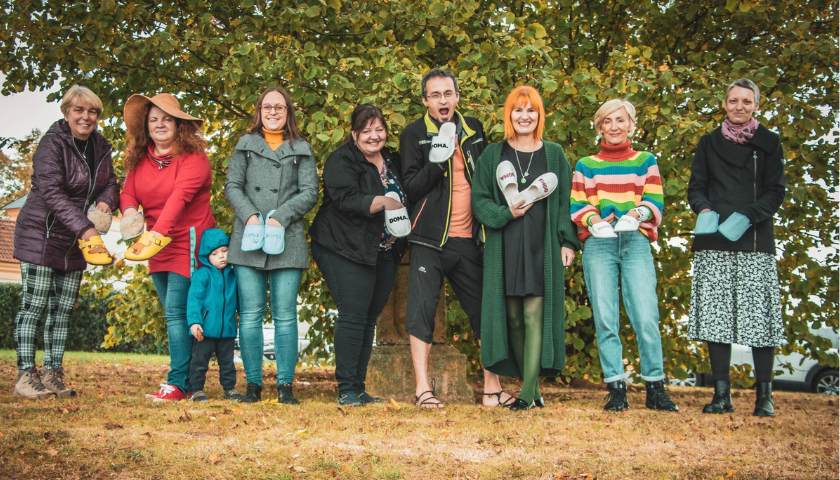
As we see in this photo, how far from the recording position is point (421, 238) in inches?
172

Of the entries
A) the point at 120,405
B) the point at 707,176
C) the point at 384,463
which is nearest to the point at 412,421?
the point at 384,463

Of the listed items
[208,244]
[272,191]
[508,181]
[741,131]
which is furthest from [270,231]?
[741,131]

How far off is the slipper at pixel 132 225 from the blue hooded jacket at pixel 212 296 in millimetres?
396

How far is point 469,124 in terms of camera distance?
465cm

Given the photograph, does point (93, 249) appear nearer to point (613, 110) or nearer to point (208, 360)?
point (208, 360)

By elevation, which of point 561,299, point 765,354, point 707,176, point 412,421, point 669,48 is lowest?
point 412,421

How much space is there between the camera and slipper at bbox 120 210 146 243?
439 cm

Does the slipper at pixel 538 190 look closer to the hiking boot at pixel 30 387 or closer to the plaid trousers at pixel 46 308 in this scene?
the plaid trousers at pixel 46 308

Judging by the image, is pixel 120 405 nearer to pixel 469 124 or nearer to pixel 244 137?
pixel 244 137

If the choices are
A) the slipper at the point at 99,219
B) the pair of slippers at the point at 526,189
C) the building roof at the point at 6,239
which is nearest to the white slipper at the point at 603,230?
the pair of slippers at the point at 526,189

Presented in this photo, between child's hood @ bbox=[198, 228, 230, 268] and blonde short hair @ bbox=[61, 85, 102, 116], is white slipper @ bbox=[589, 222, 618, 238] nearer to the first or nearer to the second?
child's hood @ bbox=[198, 228, 230, 268]

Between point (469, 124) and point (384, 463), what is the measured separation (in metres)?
2.55

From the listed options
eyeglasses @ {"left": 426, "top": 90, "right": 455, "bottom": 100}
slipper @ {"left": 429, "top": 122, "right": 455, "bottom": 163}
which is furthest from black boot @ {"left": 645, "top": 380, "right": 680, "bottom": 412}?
eyeglasses @ {"left": 426, "top": 90, "right": 455, "bottom": 100}

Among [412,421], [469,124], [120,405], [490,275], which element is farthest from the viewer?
[469,124]
